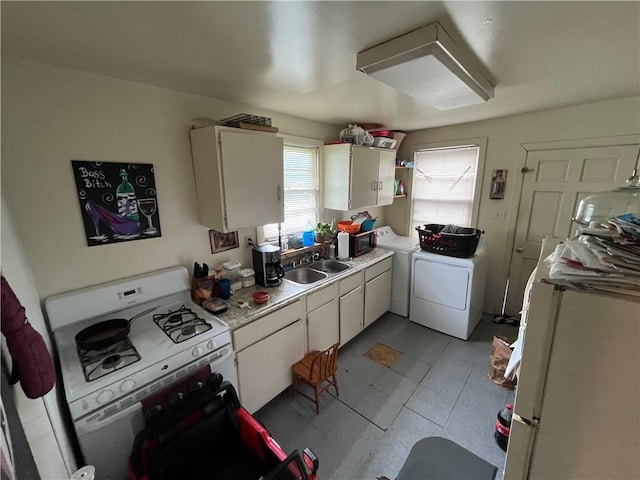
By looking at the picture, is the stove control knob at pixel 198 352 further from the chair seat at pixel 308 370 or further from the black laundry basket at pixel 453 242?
the black laundry basket at pixel 453 242

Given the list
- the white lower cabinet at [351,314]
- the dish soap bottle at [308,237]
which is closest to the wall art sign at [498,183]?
the white lower cabinet at [351,314]

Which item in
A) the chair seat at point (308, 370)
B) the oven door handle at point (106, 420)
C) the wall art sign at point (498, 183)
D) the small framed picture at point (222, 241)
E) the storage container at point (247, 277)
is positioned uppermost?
the wall art sign at point (498, 183)

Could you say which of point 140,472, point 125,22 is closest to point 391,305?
point 140,472

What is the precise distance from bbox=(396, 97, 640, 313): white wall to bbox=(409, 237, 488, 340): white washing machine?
198mm

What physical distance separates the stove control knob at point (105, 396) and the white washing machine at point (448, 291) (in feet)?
9.34

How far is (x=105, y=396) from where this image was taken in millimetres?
1225

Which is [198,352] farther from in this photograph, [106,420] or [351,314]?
[351,314]

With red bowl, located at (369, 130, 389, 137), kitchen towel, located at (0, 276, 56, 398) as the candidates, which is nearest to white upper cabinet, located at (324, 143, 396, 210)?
red bowl, located at (369, 130, 389, 137)

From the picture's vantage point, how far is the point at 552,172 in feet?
8.91

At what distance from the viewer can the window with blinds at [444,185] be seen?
10.6 feet

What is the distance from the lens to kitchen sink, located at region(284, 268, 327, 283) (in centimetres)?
271

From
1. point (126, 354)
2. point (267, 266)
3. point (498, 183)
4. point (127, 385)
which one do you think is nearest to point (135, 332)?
point (126, 354)

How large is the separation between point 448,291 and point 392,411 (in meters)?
1.42

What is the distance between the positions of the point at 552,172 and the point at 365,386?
2865 millimetres
